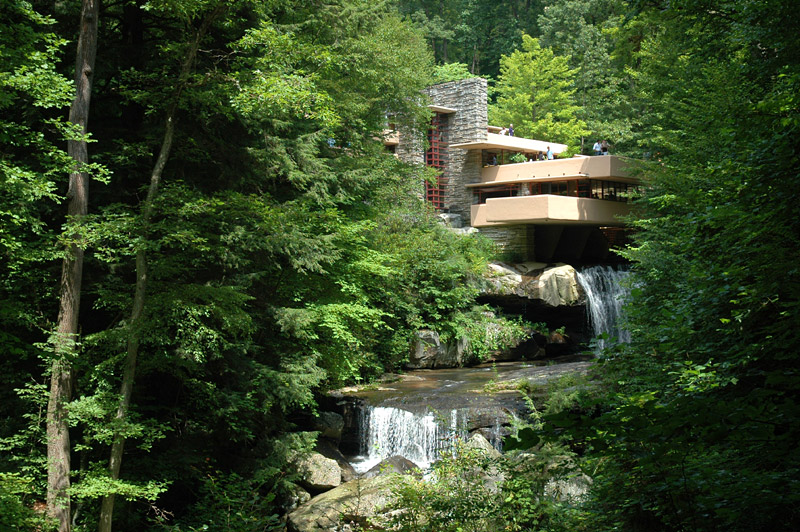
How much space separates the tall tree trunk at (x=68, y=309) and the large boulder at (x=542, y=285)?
14638 mm

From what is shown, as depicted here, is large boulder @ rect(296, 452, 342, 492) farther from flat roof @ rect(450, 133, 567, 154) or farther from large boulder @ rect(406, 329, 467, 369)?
flat roof @ rect(450, 133, 567, 154)

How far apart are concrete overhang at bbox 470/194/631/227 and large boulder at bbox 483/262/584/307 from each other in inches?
76.6

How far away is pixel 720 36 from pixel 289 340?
371 inches

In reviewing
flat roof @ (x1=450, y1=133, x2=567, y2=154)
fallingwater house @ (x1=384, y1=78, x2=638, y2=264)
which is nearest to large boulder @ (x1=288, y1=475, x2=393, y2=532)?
fallingwater house @ (x1=384, y1=78, x2=638, y2=264)

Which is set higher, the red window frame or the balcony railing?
A: the red window frame

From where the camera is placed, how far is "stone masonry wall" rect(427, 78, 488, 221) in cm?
2756

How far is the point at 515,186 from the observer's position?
2700 centimetres

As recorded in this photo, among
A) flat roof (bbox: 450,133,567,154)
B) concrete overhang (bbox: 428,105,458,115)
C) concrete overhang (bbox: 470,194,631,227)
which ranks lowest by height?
concrete overhang (bbox: 470,194,631,227)

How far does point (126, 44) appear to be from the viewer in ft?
36.3

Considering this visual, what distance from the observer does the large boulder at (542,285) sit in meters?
21.8

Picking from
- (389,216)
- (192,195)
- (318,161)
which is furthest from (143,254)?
(389,216)

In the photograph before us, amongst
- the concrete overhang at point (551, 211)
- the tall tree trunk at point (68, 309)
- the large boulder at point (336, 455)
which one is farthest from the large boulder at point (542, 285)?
the tall tree trunk at point (68, 309)

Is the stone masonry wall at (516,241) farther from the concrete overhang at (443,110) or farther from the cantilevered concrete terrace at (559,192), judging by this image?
the concrete overhang at (443,110)

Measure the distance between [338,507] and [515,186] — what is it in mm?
18537
